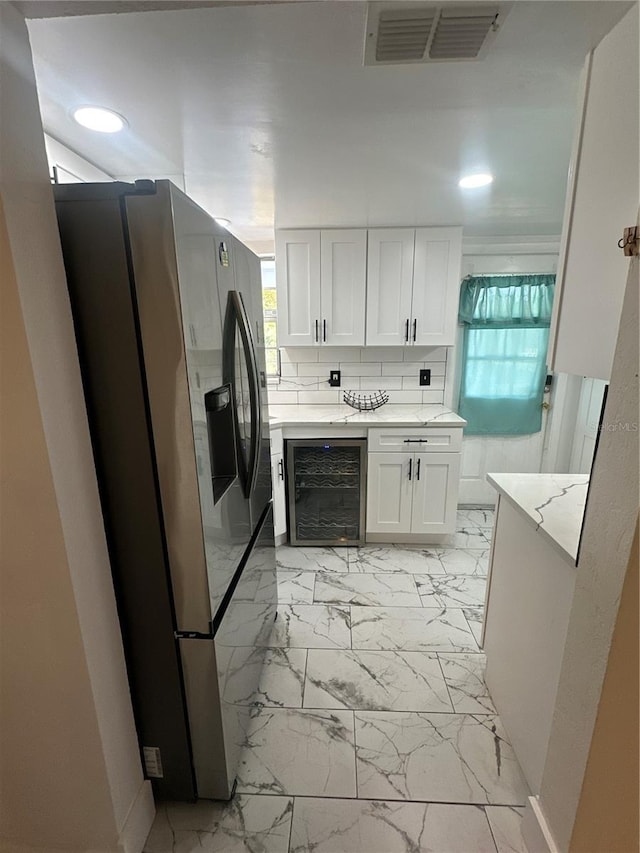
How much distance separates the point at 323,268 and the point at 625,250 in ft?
7.12

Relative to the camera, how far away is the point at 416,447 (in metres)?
2.66

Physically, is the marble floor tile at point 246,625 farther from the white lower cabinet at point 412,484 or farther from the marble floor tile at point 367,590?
the white lower cabinet at point 412,484

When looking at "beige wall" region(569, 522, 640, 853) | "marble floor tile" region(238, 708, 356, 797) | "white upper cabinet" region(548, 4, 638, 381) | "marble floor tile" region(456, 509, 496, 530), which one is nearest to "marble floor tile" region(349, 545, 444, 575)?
"marble floor tile" region(456, 509, 496, 530)

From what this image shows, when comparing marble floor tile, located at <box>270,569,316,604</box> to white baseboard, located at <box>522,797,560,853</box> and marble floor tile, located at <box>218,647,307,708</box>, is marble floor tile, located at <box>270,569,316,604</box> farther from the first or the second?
white baseboard, located at <box>522,797,560,853</box>

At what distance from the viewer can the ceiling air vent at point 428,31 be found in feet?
2.70

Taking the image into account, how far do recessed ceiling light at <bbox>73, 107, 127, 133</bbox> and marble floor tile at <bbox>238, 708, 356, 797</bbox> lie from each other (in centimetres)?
232

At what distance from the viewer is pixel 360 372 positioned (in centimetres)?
316

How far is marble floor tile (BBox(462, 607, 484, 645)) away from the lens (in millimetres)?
2014

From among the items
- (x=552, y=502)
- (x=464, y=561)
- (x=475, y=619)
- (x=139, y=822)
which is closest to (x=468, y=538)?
(x=464, y=561)

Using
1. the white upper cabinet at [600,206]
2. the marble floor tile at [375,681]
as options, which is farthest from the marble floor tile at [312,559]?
the white upper cabinet at [600,206]

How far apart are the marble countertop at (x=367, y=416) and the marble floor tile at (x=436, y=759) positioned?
161 cm

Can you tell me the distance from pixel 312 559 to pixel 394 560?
58 centimetres

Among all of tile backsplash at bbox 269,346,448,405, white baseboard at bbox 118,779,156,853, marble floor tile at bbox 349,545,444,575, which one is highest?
tile backsplash at bbox 269,346,448,405

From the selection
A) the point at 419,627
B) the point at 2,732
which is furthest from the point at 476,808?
the point at 2,732
